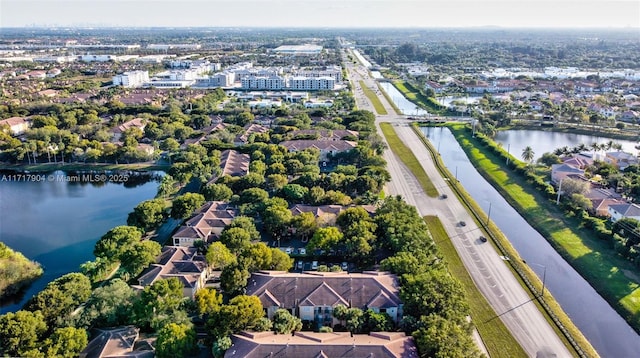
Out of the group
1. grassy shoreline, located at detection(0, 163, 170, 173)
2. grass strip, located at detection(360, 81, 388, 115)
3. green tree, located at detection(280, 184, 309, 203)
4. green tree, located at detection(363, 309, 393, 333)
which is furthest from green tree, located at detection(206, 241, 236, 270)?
grass strip, located at detection(360, 81, 388, 115)

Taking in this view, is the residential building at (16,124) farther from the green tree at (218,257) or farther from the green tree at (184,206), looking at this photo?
the green tree at (218,257)

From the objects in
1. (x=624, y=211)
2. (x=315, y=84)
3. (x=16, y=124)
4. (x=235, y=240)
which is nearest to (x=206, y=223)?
(x=235, y=240)

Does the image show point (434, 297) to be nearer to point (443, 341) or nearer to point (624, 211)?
point (443, 341)

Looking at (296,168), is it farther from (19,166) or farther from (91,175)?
(19,166)

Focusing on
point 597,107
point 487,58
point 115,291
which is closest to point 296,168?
point 115,291

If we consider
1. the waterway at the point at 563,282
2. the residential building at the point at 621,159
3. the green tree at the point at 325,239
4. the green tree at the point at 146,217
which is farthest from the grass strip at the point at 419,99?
the green tree at the point at 146,217
